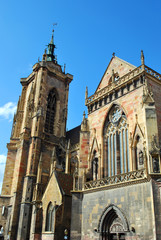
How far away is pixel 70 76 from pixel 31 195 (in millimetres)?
18199

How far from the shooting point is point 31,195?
25.3 metres

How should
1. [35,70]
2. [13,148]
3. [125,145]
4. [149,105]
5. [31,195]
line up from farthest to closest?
[35,70] < [13,148] < [31,195] < [125,145] < [149,105]

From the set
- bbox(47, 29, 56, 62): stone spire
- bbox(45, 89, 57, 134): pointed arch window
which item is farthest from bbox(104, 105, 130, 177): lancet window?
bbox(47, 29, 56, 62): stone spire

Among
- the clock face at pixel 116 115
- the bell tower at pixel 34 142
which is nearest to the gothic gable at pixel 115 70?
the clock face at pixel 116 115

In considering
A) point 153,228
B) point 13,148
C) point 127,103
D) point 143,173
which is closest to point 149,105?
A: point 127,103

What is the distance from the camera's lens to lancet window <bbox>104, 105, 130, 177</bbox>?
1736 centimetres

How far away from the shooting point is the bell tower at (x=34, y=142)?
2509 cm

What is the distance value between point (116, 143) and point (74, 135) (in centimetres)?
1495

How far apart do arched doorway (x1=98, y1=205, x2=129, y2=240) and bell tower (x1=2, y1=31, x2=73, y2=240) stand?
8.70 metres

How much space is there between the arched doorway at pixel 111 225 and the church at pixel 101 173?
0.17 ft

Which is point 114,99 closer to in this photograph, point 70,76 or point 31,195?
point 31,195

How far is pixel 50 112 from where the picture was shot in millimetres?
33281

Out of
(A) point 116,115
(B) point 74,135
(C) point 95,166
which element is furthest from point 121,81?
(B) point 74,135

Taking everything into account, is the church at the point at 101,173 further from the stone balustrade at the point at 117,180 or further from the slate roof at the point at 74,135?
the slate roof at the point at 74,135
